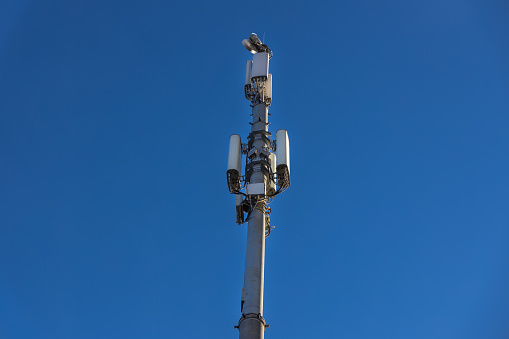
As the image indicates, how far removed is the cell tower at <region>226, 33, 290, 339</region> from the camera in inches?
988

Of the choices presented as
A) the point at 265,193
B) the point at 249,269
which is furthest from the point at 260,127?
the point at 249,269

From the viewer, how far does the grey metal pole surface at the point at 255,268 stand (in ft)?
79.8

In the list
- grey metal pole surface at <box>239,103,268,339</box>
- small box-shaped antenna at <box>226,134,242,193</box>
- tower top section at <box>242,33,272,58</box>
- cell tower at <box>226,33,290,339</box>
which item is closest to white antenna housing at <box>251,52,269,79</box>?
cell tower at <box>226,33,290,339</box>

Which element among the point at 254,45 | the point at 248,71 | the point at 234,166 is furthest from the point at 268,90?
the point at 234,166

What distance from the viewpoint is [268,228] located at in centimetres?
2991

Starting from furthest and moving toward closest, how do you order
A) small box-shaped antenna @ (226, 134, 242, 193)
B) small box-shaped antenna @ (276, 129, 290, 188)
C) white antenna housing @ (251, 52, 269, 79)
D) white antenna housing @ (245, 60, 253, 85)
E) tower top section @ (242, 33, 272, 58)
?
1. tower top section @ (242, 33, 272, 58)
2. white antenna housing @ (245, 60, 253, 85)
3. white antenna housing @ (251, 52, 269, 79)
4. small box-shaped antenna @ (226, 134, 242, 193)
5. small box-shaped antenna @ (276, 129, 290, 188)

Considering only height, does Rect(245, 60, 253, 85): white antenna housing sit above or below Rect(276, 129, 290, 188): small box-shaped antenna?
above

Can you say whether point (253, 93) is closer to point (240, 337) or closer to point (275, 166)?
point (275, 166)

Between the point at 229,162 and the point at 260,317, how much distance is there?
8828 millimetres

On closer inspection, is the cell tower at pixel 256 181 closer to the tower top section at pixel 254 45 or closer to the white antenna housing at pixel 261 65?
the white antenna housing at pixel 261 65

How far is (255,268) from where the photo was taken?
2625cm

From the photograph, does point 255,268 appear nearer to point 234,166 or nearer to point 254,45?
point 234,166

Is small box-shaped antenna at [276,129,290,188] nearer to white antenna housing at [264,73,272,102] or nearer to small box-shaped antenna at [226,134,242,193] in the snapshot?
small box-shaped antenna at [226,134,242,193]

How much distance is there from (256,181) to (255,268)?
518cm
